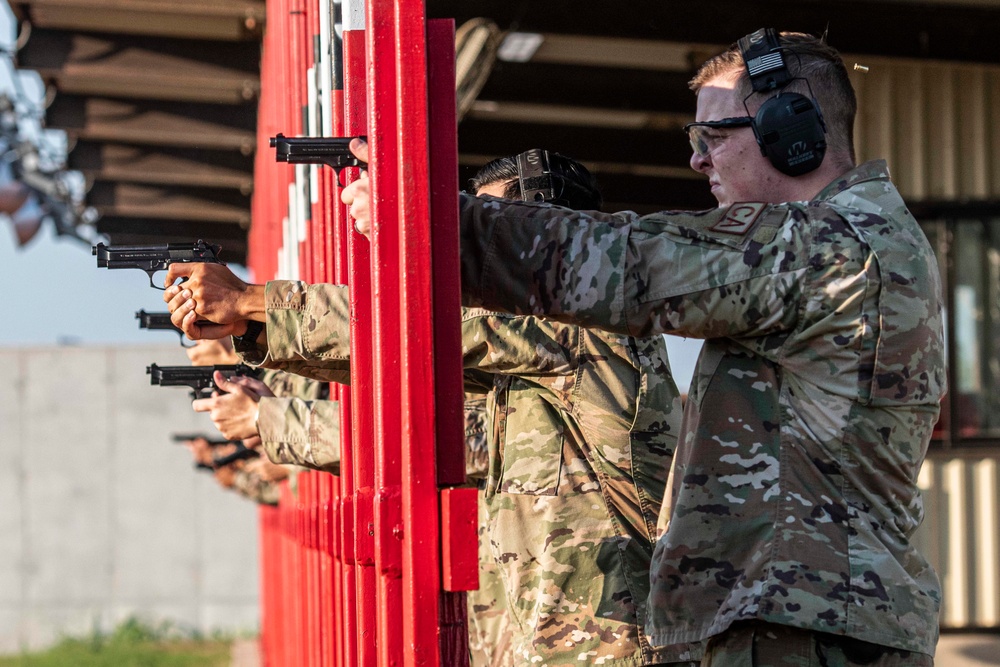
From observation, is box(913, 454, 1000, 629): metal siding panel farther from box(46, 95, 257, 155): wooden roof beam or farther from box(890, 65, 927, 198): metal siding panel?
box(46, 95, 257, 155): wooden roof beam

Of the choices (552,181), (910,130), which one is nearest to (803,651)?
(552,181)

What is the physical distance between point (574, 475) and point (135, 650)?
1494 cm

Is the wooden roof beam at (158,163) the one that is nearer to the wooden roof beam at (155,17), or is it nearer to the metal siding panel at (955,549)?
the wooden roof beam at (155,17)

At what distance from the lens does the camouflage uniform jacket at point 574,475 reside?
9.03 ft

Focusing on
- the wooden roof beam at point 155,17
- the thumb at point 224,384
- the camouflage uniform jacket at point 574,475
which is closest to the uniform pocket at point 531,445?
the camouflage uniform jacket at point 574,475

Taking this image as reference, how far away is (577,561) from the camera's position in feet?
9.16

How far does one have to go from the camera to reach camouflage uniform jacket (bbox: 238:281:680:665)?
2752mm

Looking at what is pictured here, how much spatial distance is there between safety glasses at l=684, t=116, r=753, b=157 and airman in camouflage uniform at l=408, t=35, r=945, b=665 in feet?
0.72

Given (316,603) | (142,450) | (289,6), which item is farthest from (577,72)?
(142,450)

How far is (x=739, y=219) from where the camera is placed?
198 centimetres

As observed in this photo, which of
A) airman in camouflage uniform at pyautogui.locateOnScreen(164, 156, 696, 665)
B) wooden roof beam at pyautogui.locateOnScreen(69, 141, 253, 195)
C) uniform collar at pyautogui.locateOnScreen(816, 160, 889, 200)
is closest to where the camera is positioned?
uniform collar at pyautogui.locateOnScreen(816, 160, 889, 200)

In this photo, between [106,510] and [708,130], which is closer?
[708,130]

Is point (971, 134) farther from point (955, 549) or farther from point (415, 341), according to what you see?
point (415, 341)

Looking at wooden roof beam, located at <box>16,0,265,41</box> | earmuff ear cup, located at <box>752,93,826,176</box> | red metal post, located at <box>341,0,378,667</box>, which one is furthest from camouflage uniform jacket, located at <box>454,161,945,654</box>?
wooden roof beam, located at <box>16,0,265,41</box>
